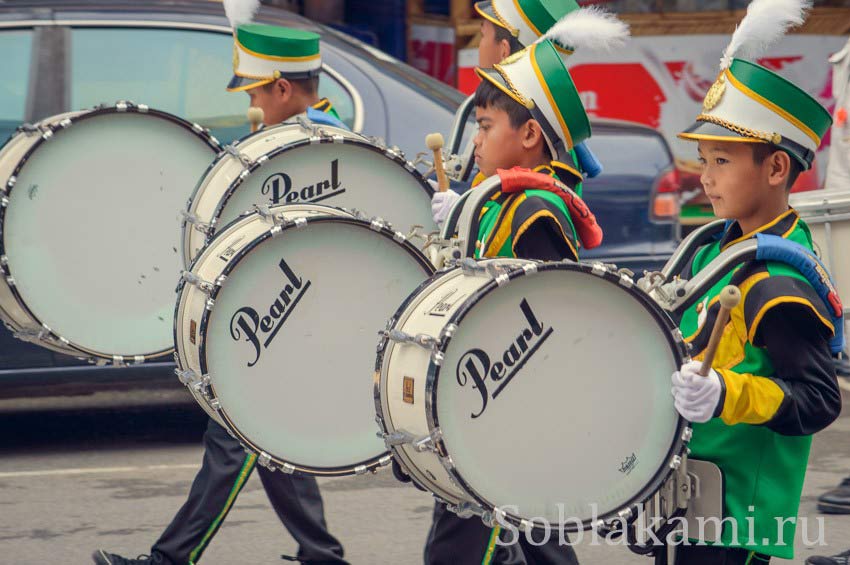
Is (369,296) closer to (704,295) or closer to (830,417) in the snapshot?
(704,295)

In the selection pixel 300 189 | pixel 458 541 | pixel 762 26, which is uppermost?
pixel 762 26

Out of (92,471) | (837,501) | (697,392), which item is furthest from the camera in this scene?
(92,471)

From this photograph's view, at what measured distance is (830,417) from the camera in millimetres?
2961

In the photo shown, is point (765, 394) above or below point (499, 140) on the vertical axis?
below

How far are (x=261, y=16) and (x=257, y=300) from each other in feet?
10.4

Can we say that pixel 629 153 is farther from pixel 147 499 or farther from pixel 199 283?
pixel 199 283

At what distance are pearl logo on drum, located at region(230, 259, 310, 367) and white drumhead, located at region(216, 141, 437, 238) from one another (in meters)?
0.74

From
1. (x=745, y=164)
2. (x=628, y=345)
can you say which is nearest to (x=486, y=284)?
(x=628, y=345)

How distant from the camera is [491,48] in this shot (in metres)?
4.94

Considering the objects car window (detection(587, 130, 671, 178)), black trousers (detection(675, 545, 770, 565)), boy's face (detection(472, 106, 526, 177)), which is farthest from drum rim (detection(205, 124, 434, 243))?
car window (detection(587, 130, 671, 178))

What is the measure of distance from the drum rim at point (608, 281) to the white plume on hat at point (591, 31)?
3.19 ft

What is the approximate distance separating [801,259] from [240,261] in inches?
53.9

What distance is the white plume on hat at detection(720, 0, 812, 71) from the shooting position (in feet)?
10.2

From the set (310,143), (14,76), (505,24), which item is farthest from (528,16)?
(14,76)
